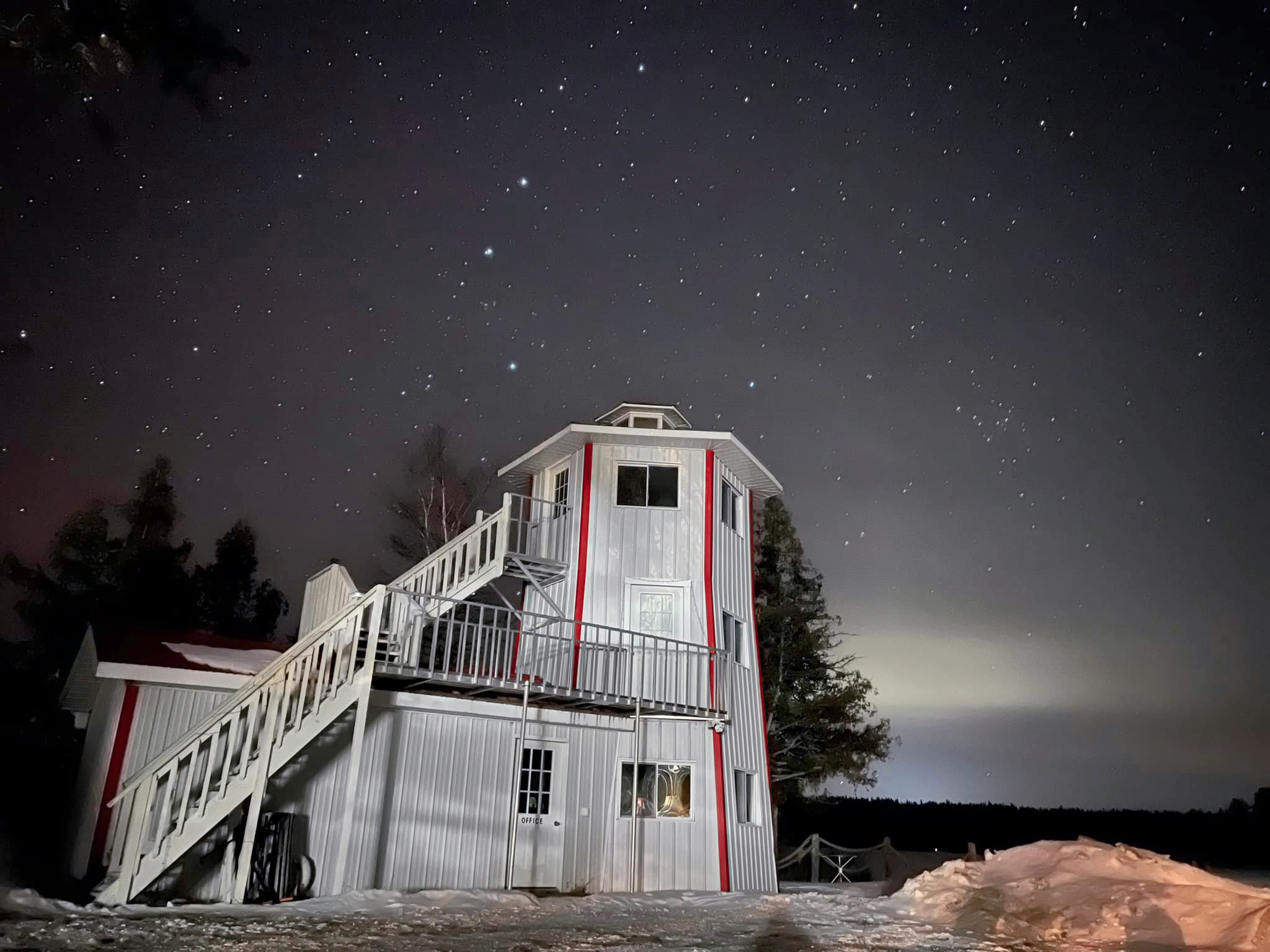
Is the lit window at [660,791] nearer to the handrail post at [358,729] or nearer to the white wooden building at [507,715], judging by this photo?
the white wooden building at [507,715]

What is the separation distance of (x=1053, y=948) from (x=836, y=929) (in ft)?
7.81

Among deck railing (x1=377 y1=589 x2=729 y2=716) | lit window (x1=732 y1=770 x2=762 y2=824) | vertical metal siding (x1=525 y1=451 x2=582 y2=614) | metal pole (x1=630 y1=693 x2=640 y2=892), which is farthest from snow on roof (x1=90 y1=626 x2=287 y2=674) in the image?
lit window (x1=732 y1=770 x2=762 y2=824)

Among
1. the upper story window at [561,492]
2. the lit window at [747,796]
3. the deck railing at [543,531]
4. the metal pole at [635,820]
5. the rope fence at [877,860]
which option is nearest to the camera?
the metal pole at [635,820]

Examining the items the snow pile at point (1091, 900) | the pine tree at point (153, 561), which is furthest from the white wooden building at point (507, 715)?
the pine tree at point (153, 561)

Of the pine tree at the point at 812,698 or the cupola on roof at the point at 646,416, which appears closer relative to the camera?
the cupola on roof at the point at 646,416

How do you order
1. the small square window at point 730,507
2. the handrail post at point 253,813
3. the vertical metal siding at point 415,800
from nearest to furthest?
1. the handrail post at point 253,813
2. the vertical metal siding at point 415,800
3. the small square window at point 730,507

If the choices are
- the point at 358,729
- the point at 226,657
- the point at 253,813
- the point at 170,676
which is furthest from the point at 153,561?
the point at 253,813

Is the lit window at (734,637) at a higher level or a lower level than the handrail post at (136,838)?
higher

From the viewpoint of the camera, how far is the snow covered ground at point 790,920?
8273mm

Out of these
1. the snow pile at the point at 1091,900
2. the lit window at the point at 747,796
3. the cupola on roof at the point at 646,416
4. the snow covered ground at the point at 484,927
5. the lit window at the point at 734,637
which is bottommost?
the snow covered ground at the point at 484,927

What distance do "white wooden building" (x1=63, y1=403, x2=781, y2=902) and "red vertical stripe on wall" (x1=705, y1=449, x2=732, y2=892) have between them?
0.04 m

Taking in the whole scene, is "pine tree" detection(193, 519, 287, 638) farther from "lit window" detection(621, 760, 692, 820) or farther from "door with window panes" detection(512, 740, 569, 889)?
"lit window" detection(621, 760, 692, 820)

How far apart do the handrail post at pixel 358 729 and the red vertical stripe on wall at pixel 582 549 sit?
16.4ft

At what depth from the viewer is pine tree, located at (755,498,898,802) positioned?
29188mm
